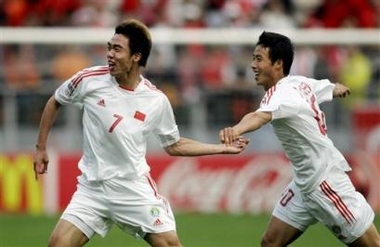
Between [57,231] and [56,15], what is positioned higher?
Result: [57,231]

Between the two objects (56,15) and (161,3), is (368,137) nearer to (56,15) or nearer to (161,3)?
(161,3)

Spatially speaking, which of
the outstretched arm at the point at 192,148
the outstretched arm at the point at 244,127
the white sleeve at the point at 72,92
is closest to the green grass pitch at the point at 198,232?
the outstretched arm at the point at 192,148

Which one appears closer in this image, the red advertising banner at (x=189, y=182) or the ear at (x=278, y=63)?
the ear at (x=278, y=63)

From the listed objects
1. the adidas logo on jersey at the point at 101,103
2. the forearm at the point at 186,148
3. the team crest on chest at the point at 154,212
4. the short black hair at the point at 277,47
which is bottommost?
the team crest on chest at the point at 154,212

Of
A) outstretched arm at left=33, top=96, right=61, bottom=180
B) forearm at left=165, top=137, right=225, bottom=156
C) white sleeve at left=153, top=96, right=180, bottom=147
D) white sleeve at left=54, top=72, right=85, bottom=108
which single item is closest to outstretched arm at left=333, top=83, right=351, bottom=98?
forearm at left=165, top=137, right=225, bottom=156

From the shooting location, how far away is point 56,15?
21.9 m

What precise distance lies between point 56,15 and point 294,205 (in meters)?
11.3

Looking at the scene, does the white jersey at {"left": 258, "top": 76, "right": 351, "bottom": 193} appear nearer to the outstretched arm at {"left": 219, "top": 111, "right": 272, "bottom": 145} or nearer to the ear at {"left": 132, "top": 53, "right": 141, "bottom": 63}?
the outstretched arm at {"left": 219, "top": 111, "right": 272, "bottom": 145}

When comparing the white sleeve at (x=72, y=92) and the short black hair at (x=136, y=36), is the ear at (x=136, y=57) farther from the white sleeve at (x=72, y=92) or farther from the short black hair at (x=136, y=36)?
the white sleeve at (x=72, y=92)

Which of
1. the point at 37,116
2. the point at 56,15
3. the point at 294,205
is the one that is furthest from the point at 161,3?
the point at 294,205

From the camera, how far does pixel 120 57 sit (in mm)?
10664

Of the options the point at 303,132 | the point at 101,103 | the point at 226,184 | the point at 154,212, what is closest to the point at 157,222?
the point at 154,212

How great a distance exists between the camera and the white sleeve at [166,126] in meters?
10.9

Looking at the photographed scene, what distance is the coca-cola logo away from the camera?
66.3 feet
